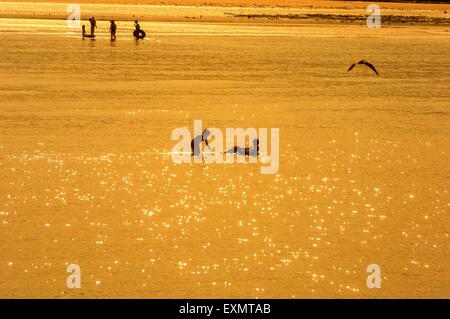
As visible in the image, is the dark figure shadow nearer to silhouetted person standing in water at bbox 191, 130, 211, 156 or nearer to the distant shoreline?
silhouetted person standing in water at bbox 191, 130, 211, 156

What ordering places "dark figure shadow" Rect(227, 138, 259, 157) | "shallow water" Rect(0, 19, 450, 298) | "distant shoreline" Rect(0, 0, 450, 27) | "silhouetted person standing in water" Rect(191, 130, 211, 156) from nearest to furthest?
"shallow water" Rect(0, 19, 450, 298)
"silhouetted person standing in water" Rect(191, 130, 211, 156)
"dark figure shadow" Rect(227, 138, 259, 157)
"distant shoreline" Rect(0, 0, 450, 27)

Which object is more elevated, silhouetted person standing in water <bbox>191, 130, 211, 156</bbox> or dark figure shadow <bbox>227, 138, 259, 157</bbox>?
silhouetted person standing in water <bbox>191, 130, 211, 156</bbox>

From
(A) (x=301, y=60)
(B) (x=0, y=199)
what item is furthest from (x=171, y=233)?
(A) (x=301, y=60)

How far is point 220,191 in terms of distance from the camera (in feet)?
49.5

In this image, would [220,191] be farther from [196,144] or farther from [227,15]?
[227,15]

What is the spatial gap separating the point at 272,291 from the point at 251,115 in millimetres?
11842

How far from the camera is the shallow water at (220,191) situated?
11250 mm

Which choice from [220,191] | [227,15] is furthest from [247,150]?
[227,15]

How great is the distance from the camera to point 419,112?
23672 mm

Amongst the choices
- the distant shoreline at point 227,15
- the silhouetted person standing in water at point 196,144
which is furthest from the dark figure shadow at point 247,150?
the distant shoreline at point 227,15

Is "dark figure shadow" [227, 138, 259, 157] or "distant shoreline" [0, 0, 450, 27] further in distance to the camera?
"distant shoreline" [0, 0, 450, 27]

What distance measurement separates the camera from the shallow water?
36.9 feet

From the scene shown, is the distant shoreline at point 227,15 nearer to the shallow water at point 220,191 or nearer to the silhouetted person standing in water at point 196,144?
the shallow water at point 220,191

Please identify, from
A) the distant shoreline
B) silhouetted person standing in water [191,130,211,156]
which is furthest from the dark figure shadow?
the distant shoreline
